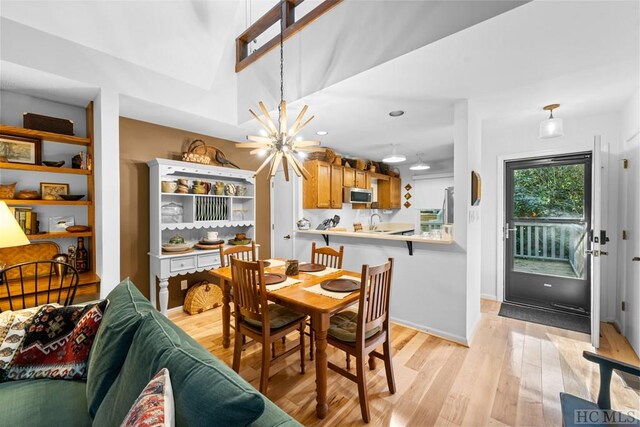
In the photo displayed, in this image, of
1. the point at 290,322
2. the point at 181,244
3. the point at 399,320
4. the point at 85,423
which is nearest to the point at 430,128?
the point at 399,320

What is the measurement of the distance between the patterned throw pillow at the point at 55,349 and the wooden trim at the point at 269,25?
276 centimetres

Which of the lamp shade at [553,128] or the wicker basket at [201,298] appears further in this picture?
the wicker basket at [201,298]

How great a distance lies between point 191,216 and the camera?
134 inches

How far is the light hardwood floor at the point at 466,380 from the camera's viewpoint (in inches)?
68.1

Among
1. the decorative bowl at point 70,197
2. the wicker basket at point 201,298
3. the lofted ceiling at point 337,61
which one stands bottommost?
the wicker basket at point 201,298

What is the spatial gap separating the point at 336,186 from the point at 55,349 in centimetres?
381

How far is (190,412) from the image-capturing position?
0.72m

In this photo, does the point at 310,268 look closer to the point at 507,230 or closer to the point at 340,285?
the point at 340,285

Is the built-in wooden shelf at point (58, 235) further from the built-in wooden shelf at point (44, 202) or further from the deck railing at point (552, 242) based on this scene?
the deck railing at point (552, 242)

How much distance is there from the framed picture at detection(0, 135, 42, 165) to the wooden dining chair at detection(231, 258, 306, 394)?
220cm

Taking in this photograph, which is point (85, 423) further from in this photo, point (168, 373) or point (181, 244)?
point (181, 244)

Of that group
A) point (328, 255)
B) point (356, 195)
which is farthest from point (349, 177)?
point (328, 255)

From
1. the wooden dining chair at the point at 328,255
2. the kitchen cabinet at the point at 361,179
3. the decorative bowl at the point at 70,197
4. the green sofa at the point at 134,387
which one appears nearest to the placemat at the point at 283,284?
the wooden dining chair at the point at 328,255

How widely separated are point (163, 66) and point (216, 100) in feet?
1.92
